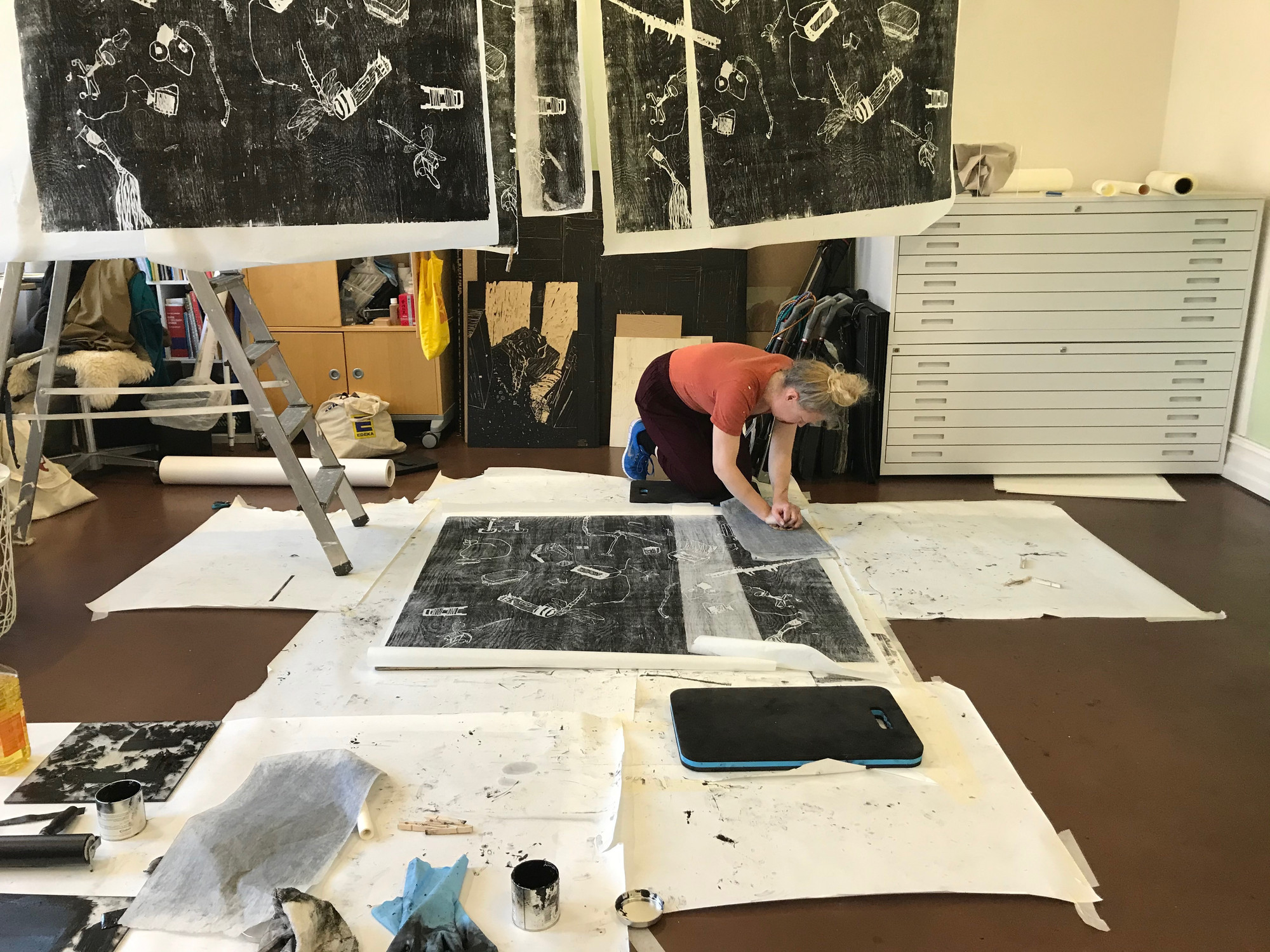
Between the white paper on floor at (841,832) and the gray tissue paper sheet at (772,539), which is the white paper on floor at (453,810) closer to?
the white paper on floor at (841,832)

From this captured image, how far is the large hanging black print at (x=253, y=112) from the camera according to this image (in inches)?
82.4

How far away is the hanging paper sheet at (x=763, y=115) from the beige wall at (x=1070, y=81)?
2257 millimetres

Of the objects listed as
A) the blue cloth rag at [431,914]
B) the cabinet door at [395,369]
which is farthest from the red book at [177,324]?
the blue cloth rag at [431,914]

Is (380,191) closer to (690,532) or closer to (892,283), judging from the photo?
(690,532)

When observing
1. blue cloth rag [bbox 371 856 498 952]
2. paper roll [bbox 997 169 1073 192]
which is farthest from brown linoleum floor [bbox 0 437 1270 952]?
paper roll [bbox 997 169 1073 192]

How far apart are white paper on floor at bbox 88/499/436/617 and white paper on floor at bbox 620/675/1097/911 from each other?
1.24 metres

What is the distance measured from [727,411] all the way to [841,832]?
5.07ft

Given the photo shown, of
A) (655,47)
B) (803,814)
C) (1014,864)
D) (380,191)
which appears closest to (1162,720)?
(1014,864)

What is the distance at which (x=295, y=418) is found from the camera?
119 inches

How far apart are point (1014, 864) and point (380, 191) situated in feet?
6.19

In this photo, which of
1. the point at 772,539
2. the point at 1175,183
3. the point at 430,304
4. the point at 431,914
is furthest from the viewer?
the point at 430,304

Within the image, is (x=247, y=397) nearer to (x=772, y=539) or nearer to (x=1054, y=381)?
A: (x=772, y=539)

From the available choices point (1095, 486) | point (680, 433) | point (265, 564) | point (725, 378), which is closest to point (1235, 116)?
point (1095, 486)

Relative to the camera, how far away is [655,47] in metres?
2.08
